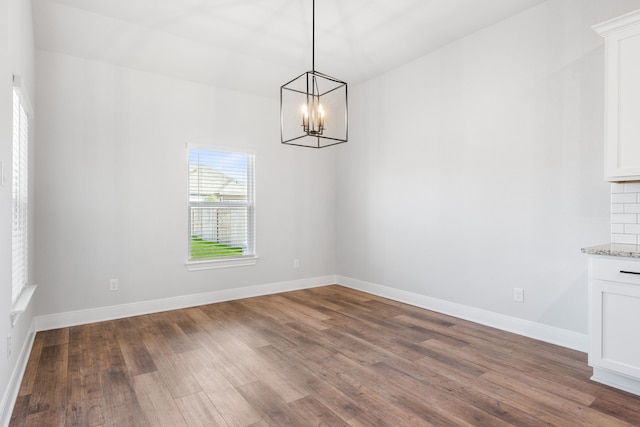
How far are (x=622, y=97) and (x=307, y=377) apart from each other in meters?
2.96

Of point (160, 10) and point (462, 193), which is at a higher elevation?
point (160, 10)

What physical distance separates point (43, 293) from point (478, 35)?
517 cm

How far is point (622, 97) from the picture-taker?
244cm

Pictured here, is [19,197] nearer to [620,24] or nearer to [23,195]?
[23,195]

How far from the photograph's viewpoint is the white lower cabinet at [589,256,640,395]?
2.21 meters

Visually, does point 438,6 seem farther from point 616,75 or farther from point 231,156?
point 231,156

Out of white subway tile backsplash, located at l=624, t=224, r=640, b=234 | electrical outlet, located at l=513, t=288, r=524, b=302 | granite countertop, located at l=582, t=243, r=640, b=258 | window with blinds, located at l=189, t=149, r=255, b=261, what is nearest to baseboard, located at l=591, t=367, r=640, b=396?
granite countertop, located at l=582, t=243, r=640, b=258

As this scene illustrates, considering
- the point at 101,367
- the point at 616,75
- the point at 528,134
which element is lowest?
the point at 101,367

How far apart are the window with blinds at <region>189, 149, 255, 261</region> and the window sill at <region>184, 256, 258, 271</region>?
0.19ft

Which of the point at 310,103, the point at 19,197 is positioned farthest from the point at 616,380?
the point at 19,197

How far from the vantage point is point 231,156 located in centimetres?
473

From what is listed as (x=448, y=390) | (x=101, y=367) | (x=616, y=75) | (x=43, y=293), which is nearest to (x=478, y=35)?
(x=616, y=75)

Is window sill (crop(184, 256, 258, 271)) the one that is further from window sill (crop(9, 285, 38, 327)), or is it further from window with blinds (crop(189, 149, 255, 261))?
window sill (crop(9, 285, 38, 327))

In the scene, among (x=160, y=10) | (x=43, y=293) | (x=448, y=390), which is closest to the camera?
(x=448, y=390)
